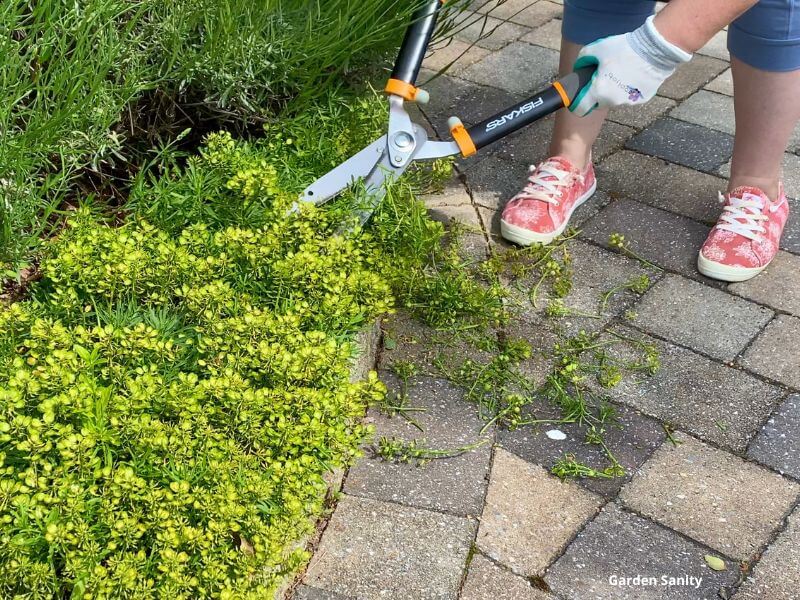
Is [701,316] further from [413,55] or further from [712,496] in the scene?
[413,55]

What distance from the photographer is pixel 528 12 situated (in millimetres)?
4090

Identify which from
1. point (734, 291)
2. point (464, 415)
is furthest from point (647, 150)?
point (464, 415)

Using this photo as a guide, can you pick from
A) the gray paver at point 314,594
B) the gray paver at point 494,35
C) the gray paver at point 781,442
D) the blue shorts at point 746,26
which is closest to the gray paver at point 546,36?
the gray paver at point 494,35

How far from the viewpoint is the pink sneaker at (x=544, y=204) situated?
2.54 m

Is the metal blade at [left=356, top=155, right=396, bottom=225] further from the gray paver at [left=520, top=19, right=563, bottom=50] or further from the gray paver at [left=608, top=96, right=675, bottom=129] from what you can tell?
the gray paver at [left=520, top=19, right=563, bottom=50]

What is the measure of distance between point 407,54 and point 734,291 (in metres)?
1.06

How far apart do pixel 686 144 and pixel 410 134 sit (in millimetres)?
1348

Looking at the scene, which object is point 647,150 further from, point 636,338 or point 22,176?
point 22,176

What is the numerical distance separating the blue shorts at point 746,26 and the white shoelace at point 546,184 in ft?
1.17

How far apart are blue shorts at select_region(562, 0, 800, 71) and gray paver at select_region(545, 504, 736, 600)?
1239 millimetres

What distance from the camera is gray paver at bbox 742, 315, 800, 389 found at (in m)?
2.18

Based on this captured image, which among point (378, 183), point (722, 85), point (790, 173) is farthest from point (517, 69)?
point (378, 183)

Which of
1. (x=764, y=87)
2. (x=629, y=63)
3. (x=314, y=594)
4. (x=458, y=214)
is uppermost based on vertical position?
(x=629, y=63)

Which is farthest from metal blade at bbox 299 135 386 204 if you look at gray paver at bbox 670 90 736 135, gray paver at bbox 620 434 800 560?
gray paver at bbox 670 90 736 135
